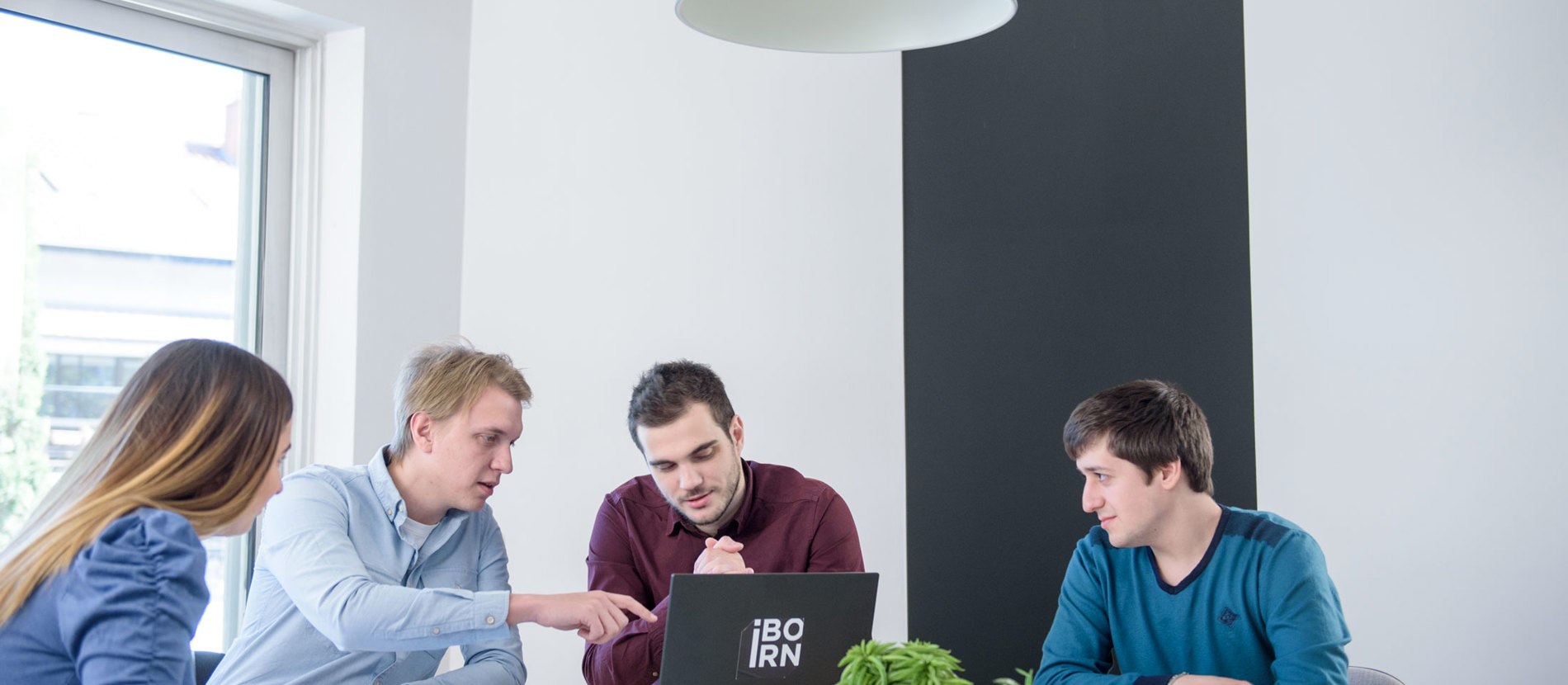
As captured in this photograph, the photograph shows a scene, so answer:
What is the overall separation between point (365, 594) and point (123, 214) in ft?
6.12

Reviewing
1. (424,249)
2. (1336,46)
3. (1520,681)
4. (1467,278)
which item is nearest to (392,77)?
(424,249)

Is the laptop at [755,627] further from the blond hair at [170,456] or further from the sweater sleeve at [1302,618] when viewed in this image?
the sweater sleeve at [1302,618]

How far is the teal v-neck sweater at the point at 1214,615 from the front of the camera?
1.93 meters

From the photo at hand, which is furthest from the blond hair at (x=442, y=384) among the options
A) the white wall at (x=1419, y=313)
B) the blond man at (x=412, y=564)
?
the white wall at (x=1419, y=313)

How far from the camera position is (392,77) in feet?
11.5

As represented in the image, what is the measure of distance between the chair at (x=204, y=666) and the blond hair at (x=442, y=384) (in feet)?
1.70

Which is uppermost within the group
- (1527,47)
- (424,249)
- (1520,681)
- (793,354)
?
(1527,47)

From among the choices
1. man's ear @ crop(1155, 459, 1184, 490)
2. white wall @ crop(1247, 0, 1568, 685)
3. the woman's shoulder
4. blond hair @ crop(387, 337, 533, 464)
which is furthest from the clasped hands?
white wall @ crop(1247, 0, 1568, 685)

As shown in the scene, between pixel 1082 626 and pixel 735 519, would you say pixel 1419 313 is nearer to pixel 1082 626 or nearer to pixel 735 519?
pixel 1082 626

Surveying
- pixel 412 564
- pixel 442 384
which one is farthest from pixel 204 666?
pixel 442 384

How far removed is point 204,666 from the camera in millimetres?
2191

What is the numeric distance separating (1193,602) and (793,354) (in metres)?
1.54

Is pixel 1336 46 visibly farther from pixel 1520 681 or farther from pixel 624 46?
pixel 624 46

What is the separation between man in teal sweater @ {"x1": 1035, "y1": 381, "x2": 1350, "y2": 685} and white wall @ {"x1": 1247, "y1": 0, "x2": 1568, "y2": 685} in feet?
3.57
